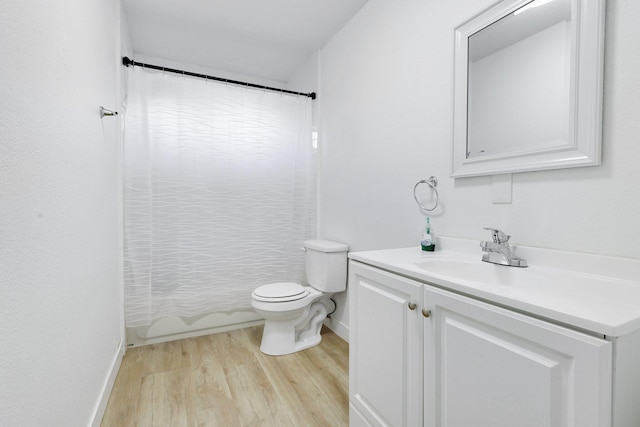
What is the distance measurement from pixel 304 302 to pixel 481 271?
1.29 metres

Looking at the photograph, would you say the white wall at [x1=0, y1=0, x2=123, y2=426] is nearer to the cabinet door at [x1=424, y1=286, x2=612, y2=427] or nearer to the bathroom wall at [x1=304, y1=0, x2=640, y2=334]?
the cabinet door at [x1=424, y1=286, x2=612, y2=427]

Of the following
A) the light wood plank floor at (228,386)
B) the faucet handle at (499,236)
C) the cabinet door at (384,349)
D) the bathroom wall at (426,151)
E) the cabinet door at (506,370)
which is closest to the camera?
the cabinet door at (506,370)

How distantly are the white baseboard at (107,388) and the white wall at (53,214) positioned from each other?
0.01 m

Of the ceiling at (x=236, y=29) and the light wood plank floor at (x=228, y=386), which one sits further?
the ceiling at (x=236, y=29)

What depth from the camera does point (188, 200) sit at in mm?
2289

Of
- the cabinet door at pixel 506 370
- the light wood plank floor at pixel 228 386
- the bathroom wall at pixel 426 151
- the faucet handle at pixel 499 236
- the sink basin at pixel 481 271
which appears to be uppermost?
the bathroom wall at pixel 426 151

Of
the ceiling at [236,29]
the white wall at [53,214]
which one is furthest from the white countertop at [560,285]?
the ceiling at [236,29]

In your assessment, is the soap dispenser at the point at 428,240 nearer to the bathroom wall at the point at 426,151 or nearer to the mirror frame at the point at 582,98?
the bathroom wall at the point at 426,151

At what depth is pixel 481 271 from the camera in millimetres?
1175

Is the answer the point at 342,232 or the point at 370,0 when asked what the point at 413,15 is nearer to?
the point at 370,0

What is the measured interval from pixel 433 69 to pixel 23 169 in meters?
1.68

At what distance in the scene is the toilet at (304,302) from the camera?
2070mm

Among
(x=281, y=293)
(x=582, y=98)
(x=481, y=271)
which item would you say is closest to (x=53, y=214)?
(x=281, y=293)

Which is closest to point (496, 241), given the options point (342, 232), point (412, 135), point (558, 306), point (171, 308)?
point (558, 306)
